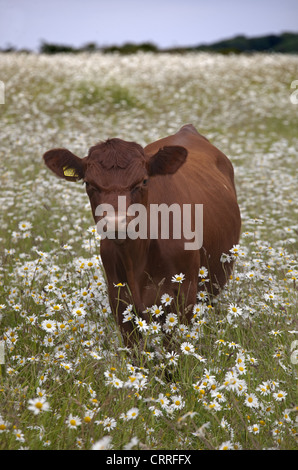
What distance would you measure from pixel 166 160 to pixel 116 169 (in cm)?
44

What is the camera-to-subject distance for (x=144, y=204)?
3.40 meters

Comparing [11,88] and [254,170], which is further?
[11,88]

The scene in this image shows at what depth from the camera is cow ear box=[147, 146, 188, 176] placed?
3.47 m

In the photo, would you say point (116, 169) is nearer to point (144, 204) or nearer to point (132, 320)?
point (144, 204)

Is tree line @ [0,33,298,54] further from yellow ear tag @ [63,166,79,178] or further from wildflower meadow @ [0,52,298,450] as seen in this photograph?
yellow ear tag @ [63,166,79,178]

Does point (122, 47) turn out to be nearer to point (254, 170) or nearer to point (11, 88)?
point (11, 88)

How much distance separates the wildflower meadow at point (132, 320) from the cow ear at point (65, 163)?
820mm

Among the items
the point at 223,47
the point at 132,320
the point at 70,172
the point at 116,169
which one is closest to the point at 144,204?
the point at 116,169

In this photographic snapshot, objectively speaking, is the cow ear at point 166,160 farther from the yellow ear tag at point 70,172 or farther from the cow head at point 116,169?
the yellow ear tag at point 70,172

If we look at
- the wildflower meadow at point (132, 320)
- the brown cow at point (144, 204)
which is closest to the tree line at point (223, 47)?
the wildflower meadow at point (132, 320)

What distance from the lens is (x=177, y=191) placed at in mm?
3994

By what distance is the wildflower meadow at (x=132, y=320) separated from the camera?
2.89 m
